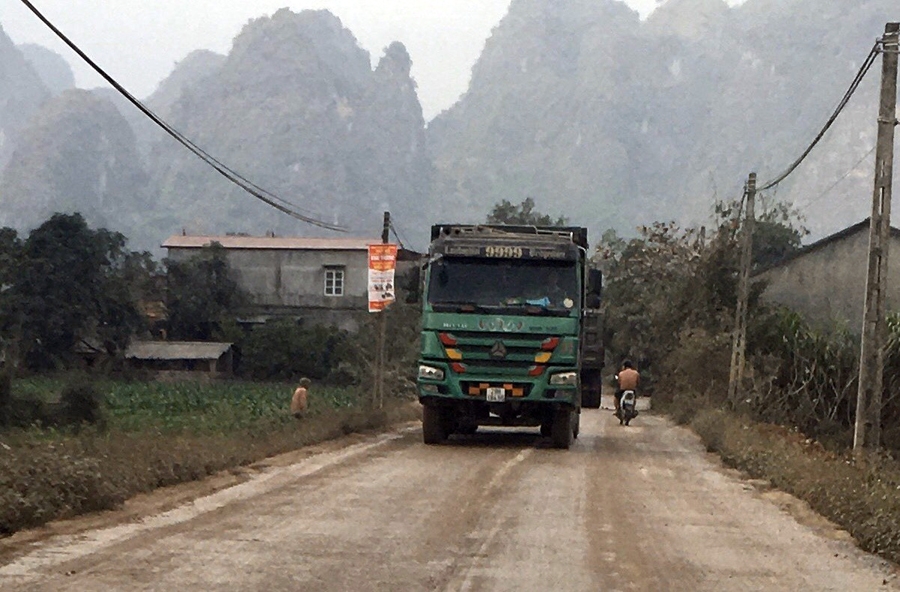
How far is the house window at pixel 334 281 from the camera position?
65750 mm

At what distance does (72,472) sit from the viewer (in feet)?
37.0

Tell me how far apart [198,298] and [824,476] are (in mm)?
52672

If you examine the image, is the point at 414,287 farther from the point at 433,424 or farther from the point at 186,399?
the point at 186,399

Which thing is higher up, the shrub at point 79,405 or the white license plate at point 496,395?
the white license plate at point 496,395

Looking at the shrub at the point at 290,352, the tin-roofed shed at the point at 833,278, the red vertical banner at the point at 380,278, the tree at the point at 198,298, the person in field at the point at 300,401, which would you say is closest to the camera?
the person in field at the point at 300,401

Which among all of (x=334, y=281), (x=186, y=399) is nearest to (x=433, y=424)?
(x=186, y=399)

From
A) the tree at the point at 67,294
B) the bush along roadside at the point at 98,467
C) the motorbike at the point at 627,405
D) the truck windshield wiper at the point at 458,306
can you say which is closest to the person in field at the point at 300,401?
the bush along roadside at the point at 98,467

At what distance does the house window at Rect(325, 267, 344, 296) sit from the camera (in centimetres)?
6575

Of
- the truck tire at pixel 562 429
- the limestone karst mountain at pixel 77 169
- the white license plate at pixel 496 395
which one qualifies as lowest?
the truck tire at pixel 562 429

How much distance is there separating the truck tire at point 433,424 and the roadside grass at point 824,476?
193 inches

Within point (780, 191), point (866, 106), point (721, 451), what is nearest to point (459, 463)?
point (721, 451)

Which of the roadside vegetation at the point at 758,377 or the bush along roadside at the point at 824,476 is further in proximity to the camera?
the roadside vegetation at the point at 758,377

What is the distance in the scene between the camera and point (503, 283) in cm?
1920

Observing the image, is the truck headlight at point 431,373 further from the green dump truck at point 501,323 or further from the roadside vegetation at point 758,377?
the roadside vegetation at point 758,377
